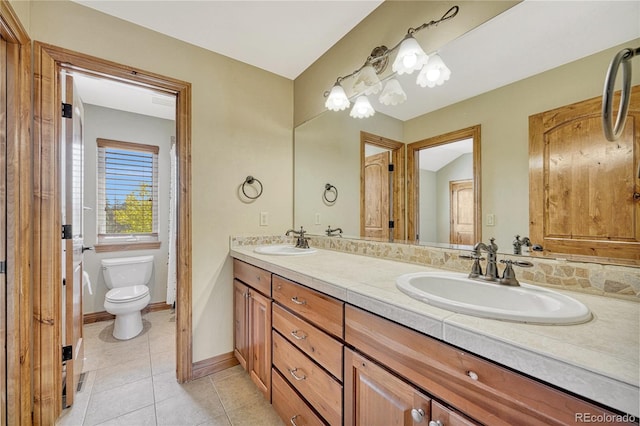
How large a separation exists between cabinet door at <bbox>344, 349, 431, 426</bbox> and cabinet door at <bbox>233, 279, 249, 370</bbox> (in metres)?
1.02

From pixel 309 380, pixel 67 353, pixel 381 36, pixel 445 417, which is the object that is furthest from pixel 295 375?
pixel 381 36

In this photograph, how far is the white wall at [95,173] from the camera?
278 cm

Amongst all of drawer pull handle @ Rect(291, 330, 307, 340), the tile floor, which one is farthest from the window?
drawer pull handle @ Rect(291, 330, 307, 340)

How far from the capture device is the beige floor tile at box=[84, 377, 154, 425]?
1517 millimetres

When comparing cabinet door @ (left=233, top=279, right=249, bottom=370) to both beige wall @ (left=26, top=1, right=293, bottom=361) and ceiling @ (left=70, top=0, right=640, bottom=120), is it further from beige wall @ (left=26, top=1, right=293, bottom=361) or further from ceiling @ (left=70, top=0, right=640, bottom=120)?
ceiling @ (left=70, top=0, right=640, bottom=120)

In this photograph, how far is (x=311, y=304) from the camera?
119 centimetres

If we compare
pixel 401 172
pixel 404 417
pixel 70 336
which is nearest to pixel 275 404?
pixel 404 417

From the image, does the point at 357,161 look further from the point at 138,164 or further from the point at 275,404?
the point at 138,164

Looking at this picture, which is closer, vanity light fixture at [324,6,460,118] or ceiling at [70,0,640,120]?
ceiling at [70,0,640,120]

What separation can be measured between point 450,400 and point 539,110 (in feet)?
3.42

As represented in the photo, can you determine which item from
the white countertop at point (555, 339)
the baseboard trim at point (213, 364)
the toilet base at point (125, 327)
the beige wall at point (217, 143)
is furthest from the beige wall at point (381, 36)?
the toilet base at point (125, 327)

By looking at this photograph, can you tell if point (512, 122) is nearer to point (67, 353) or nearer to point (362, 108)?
point (362, 108)

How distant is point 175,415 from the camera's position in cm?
152

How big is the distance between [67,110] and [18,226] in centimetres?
73
